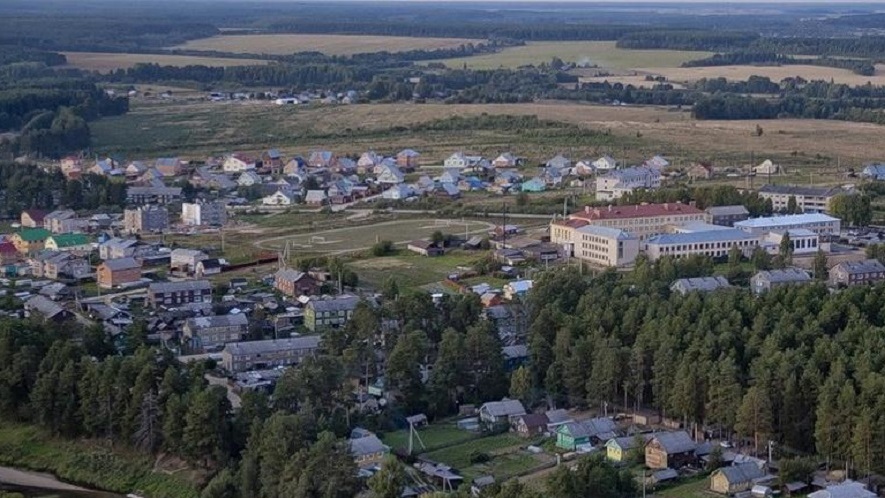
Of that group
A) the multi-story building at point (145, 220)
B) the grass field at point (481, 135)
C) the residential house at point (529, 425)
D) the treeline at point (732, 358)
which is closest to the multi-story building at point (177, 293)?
the treeline at point (732, 358)

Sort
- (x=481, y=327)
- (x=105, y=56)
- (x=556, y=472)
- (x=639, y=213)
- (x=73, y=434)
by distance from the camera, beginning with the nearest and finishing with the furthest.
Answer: (x=556, y=472)
(x=73, y=434)
(x=481, y=327)
(x=639, y=213)
(x=105, y=56)

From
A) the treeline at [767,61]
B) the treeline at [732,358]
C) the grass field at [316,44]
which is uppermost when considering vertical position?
the treeline at [732,358]

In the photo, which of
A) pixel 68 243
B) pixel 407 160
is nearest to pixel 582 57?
pixel 407 160

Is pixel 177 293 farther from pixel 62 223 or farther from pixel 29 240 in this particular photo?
pixel 62 223

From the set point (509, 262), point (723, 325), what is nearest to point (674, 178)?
point (509, 262)

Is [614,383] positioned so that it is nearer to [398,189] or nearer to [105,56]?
[398,189]

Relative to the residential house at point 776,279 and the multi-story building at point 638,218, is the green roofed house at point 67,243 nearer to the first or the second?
the multi-story building at point 638,218
